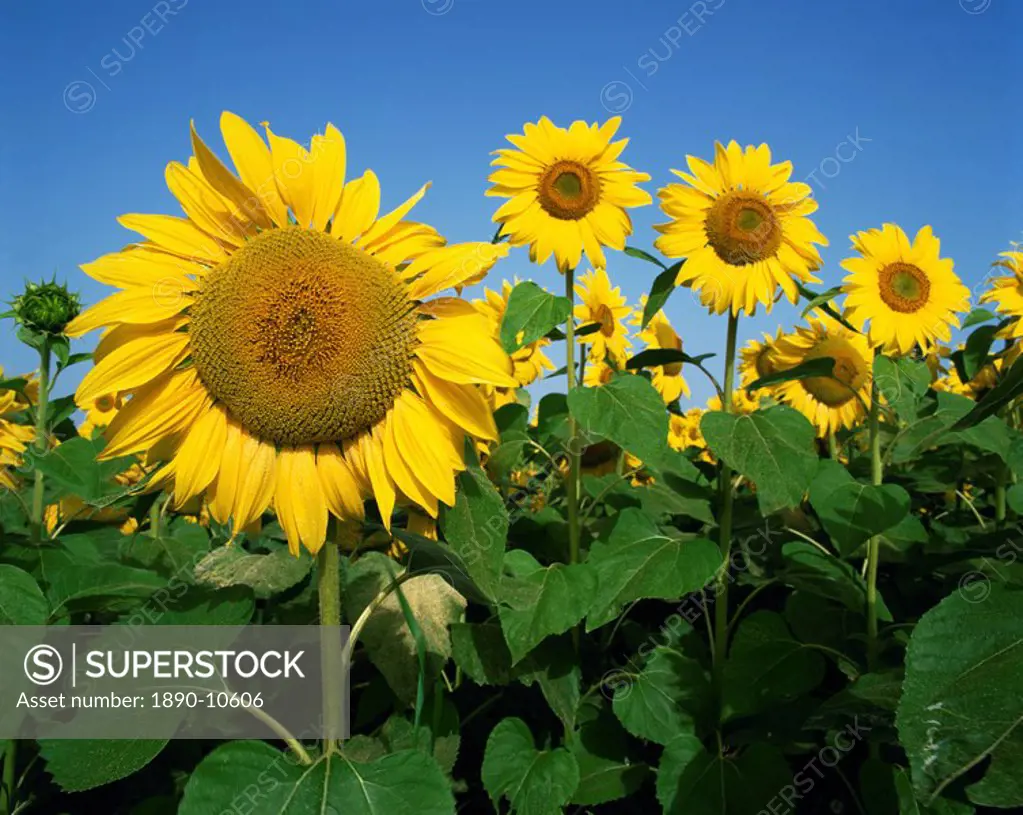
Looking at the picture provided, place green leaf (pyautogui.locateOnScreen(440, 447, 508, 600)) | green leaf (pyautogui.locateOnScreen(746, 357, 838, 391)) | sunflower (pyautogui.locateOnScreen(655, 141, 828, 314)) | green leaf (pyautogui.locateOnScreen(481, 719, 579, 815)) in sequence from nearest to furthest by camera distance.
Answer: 1. green leaf (pyautogui.locateOnScreen(440, 447, 508, 600))
2. green leaf (pyautogui.locateOnScreen(481, 719, 579, 815))
3. green leaf (pyautogui.locateOnScreen(746, 357, 838, 391))
4. sunflower (pyautogui.locateOnScreen(655, 141, 828, 314))

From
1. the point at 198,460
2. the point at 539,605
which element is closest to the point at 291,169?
Result: the point at 198,460

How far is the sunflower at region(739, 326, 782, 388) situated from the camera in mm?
4355

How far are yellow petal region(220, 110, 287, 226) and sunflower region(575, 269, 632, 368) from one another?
3120mm

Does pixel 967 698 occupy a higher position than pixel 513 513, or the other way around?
pixel 513 513

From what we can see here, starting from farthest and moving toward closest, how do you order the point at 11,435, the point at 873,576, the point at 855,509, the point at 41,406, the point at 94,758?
the point at 11,435, the point at 41,406, the point at 873,576, the point at 855,509, the point at 94,758

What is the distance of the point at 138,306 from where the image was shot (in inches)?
73.3

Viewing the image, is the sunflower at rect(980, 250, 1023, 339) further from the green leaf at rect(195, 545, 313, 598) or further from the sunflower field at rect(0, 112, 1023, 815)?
the green leaf at rect(195, 545, 313, 598)

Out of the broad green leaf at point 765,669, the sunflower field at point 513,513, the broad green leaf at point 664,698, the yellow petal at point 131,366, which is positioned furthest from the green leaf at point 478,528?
the broad green leaf at point 765,669

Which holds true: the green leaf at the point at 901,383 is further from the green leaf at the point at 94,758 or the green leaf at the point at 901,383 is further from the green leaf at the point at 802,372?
the green leaf at the point at 94,758

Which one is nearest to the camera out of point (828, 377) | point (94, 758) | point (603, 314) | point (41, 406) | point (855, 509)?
point (94, 758)

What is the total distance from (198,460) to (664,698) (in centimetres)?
155

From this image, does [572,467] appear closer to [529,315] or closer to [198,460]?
[529,315]

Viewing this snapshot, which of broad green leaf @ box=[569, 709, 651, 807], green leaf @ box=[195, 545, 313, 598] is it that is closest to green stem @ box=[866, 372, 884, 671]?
broad green leaf @ box=[569, 709, 651, 807]

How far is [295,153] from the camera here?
186cm
